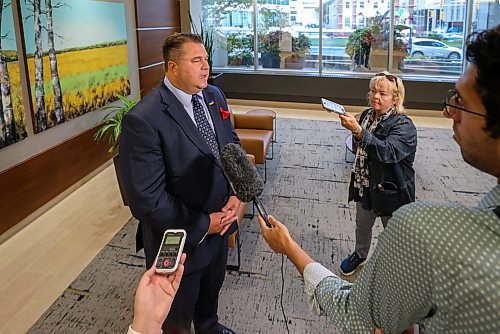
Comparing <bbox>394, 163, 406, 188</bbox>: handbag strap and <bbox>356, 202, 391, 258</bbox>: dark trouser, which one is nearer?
<bbox>394, 163, 406, 188</bbox>: handbag strap

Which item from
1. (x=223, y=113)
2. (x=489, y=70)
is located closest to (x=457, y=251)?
(x=489, y=70)

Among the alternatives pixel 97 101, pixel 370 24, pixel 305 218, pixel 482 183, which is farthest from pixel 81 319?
pixel 370 24

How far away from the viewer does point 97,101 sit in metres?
5.25

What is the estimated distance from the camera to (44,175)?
4359 mm

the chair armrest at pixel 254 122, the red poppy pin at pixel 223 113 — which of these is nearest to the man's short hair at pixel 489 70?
the red poppy pin at pixel 223 113

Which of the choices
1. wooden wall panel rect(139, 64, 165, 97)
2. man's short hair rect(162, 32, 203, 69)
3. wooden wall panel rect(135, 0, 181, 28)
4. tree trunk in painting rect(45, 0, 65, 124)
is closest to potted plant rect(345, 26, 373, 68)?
wooden wall panel rect(135, 0, 181, 28)

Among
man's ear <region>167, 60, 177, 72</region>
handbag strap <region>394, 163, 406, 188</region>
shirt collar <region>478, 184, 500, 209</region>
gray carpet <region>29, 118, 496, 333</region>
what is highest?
man's ear <region>167, 60, 177, 72</region>

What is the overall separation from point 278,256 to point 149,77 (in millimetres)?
4213

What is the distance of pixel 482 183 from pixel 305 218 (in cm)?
213

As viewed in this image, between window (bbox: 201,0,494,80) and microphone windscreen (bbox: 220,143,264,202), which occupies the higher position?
window (bbox: 201,0,494,80)

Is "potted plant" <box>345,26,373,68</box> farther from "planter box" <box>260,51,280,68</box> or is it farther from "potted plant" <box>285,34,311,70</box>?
"planter box" <box>260,51,280,68</box>

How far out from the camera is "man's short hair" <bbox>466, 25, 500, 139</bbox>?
2.43 feet

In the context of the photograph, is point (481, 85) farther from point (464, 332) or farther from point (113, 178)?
point (113, 178)

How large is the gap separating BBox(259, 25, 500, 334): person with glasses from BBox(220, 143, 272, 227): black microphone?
0.96 m
